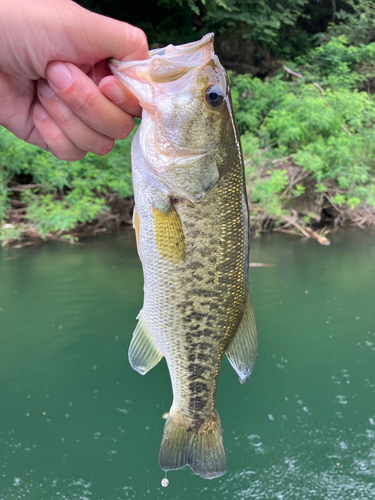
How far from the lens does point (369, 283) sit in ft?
16.9

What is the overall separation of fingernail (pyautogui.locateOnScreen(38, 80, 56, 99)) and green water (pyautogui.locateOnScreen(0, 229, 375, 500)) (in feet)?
7.51

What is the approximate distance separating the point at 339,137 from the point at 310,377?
6.44 m

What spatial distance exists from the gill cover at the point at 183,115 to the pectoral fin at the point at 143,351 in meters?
0.57

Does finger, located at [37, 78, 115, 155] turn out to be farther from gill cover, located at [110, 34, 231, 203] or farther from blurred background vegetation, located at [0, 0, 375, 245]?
blurred background vegetation, located at [0, 0, 375, 245]

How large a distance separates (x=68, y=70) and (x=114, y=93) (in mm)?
150

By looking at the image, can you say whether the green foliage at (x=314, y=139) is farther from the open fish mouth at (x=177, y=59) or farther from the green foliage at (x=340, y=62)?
the open fish mouth at (x=177, y=59)

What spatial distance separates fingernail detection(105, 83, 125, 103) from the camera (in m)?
1.20

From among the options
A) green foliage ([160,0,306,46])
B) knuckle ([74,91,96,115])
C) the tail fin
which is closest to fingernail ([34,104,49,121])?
knuckle ([74,91,96,115])

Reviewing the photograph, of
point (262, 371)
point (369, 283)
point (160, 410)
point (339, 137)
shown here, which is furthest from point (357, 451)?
point (339, 137)

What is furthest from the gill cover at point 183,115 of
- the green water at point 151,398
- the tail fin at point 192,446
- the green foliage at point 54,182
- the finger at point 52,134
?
the green foliage at point 54,182

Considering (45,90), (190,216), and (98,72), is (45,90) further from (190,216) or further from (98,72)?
(190,216)

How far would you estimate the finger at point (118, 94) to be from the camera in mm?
1185

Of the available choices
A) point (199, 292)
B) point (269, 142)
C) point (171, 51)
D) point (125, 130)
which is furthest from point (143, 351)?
point (269, 142)

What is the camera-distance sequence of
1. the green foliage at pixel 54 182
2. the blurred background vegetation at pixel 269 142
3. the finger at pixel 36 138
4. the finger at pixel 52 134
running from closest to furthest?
the finger at pixel 52 134
the finger at pixel 36 138
the green foliage at pixel 54 182
the blurred background vegetation at pixel 269 142
